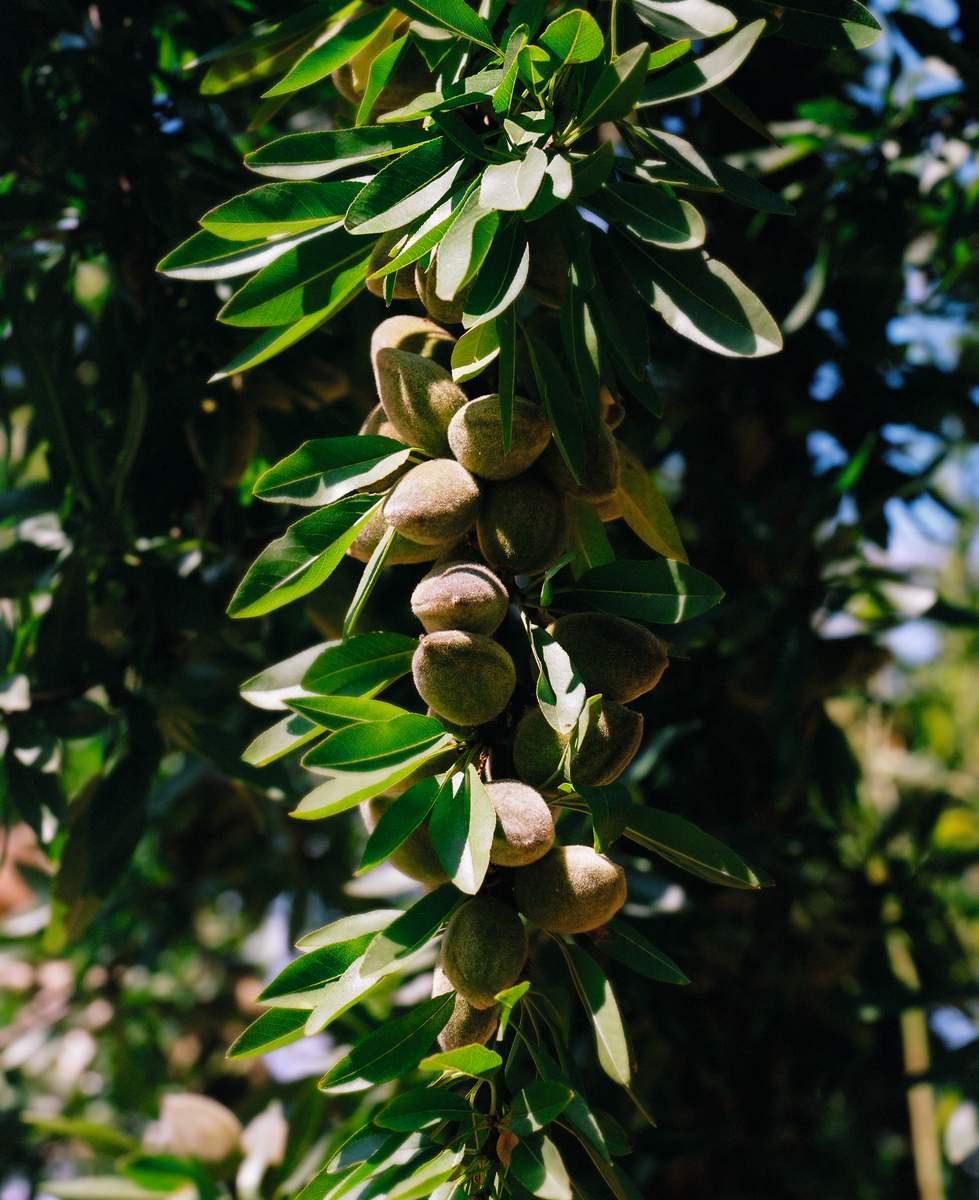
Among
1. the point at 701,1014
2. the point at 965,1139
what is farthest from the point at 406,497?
the point at 965,1139

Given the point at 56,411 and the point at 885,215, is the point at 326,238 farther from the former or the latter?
the point at 885,215

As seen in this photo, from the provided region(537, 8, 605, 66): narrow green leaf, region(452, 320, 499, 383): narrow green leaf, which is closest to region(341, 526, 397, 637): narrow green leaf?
region(452, 320, 499, 383): narrow green leaf

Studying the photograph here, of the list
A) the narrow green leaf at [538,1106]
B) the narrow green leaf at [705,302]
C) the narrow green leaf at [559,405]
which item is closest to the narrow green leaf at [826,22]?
the narrow green leaf at [705,302]

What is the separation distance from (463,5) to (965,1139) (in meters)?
1.54

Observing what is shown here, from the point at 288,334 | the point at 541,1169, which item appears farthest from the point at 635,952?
the point at 288,334

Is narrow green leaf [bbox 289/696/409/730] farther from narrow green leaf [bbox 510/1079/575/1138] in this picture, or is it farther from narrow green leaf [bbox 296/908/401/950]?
narrow green leaf [bbox 510/1079/575/1138]

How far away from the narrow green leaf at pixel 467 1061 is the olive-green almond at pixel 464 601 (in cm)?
25

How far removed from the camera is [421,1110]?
0.67 meters

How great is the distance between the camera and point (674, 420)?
1.59 metres

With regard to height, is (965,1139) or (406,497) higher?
(406,497)

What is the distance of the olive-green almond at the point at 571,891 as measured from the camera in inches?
25.9

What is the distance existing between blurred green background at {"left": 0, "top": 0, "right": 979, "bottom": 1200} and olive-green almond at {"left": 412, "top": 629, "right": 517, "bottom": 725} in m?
→ 0.41

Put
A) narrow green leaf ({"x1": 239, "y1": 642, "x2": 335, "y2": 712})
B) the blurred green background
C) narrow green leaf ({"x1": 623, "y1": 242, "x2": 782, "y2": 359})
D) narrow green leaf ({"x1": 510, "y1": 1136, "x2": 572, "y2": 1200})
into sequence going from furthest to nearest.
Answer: the blurred green background, narrow green leaf ({"x1": 239, "y1": 642, "x2": 335, "y2": 712}), narrow green leaf ({"x1": 623, "y1": 242, "x2": 782, "y2": 359}), narrow green leaf ({"x1": 510, "y1": 1136, "x2": 572, "y2": 1200})

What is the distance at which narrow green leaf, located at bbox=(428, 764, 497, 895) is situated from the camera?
62 cm
